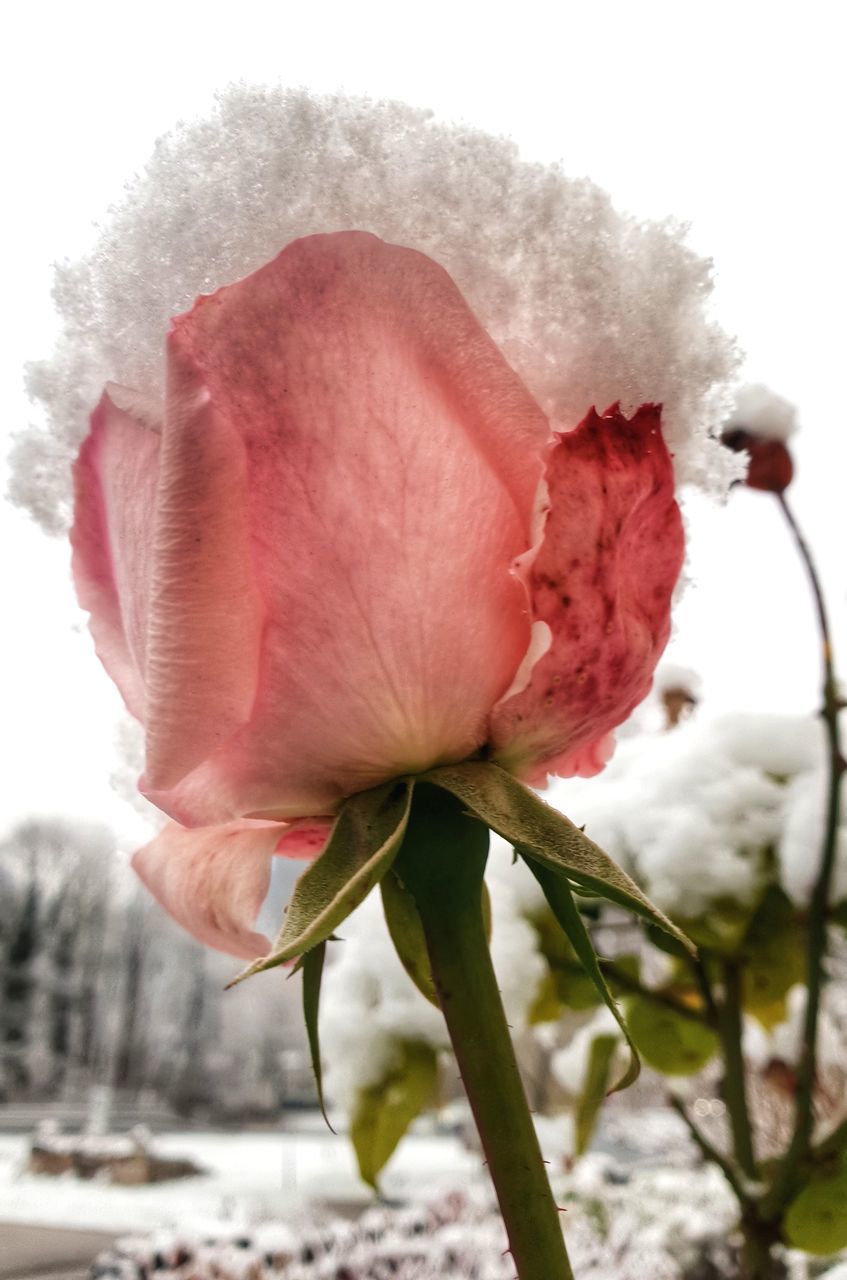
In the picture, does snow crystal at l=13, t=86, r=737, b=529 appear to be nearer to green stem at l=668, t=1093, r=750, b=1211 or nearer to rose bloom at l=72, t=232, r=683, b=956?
rose bloom at l=72, t=232, r=683, b=956

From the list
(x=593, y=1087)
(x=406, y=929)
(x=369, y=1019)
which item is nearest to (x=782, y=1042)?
(x=593, y=1087)

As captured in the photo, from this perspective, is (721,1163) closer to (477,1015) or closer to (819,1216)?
(819,1216)

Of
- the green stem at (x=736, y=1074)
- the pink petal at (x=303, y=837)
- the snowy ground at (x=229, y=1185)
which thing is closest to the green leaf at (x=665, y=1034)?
the green stem at (x=736, y=1074)

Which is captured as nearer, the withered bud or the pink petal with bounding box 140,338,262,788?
the pink petal with bounding box 140,338,262,788

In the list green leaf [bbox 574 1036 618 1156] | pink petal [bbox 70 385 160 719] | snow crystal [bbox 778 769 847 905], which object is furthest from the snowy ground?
pink petal [bbox 70 385 160 719]

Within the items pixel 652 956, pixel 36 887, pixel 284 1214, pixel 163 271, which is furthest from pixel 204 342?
pixel 36 887
